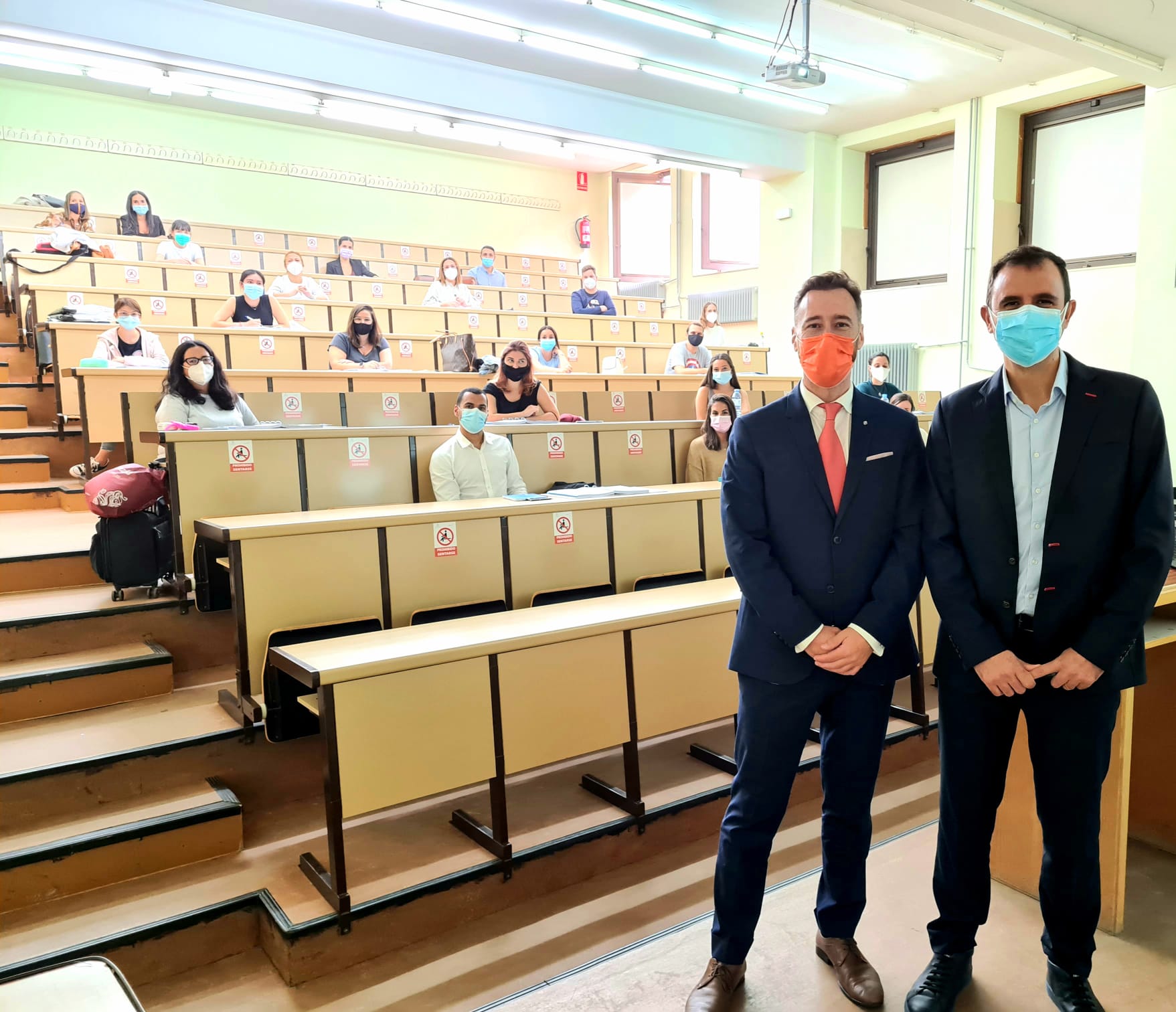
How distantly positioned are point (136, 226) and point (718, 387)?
229 inches

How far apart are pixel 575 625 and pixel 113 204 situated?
29.1 feet

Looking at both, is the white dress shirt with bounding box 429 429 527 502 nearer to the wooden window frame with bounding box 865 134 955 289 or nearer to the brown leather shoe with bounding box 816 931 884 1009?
the brown leather shoe with bounding box 816 931 884 1009

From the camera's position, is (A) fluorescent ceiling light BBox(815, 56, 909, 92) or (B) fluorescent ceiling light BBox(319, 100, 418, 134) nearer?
(B) fluorescent ceiling light BBox(319, 100, 418, 134)

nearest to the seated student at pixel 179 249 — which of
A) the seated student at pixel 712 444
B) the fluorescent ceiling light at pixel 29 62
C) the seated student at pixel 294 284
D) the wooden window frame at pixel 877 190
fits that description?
the seated student at pixel 294 284

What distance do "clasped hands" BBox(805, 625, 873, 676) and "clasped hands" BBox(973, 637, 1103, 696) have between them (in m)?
0.19

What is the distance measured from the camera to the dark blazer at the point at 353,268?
7.88 meters

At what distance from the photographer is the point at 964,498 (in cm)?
142

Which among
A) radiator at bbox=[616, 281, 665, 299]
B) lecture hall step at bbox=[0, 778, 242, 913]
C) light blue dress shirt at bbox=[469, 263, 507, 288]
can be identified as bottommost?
lecture hall step at bbox=[0, 778, 242, 913]

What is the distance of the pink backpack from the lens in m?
2.56

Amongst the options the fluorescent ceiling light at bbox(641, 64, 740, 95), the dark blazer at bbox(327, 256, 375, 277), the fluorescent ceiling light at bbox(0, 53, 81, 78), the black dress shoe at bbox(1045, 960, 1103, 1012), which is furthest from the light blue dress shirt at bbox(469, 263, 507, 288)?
the black dress shoe at bbox(1045, 960, 1103, 1012)

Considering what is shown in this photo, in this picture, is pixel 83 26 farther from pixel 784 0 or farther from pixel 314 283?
pixel 784 0

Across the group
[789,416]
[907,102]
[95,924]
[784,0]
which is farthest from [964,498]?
[907,102]

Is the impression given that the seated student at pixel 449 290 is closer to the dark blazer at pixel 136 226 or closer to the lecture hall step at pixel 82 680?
the dark blazer at pixel 136 226

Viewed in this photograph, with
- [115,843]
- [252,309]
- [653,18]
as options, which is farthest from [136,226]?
[115,843]
